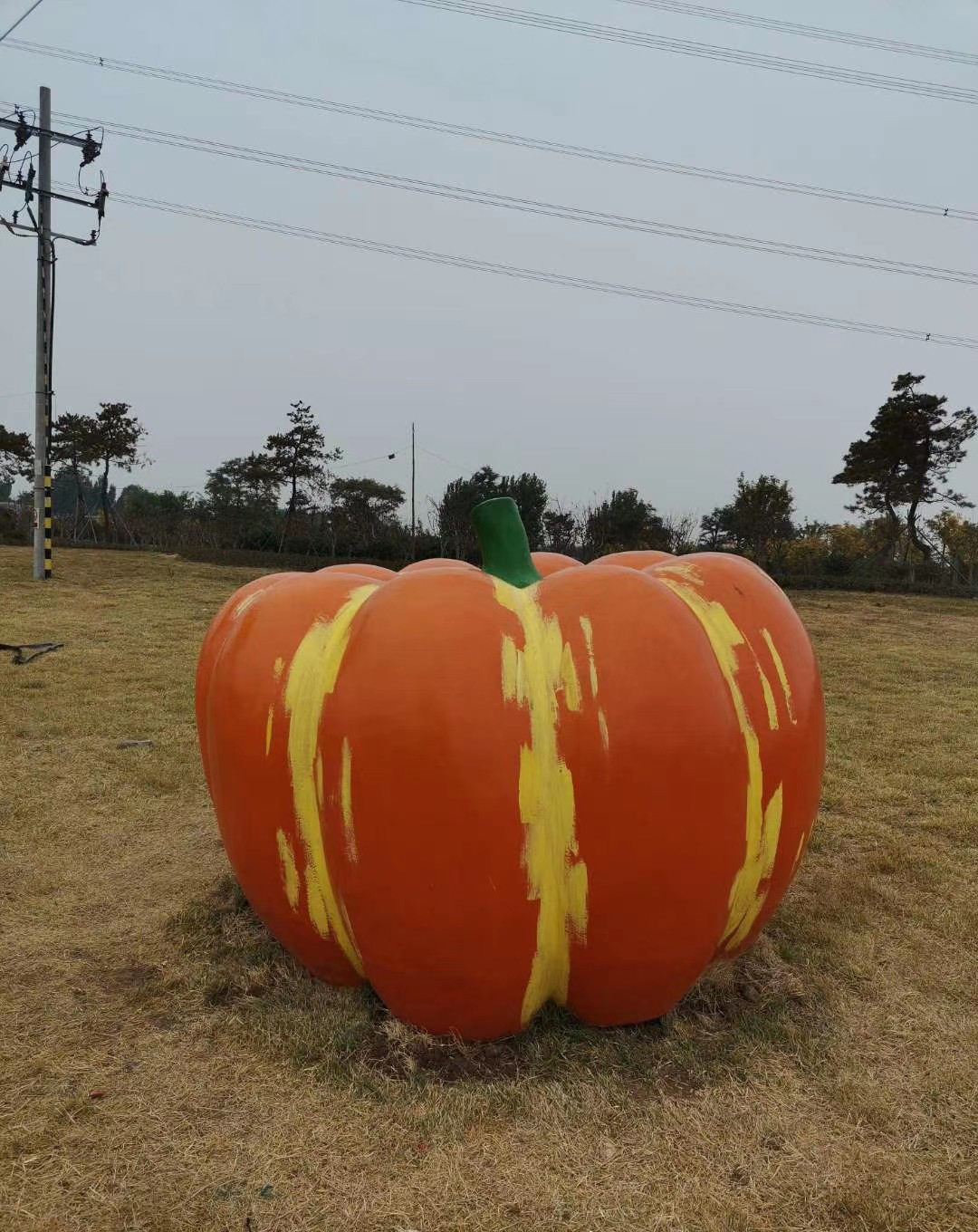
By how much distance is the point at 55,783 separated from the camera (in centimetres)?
525

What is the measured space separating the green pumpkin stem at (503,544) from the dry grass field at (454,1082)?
1443mm

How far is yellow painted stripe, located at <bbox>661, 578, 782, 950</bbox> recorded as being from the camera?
2.50 metres

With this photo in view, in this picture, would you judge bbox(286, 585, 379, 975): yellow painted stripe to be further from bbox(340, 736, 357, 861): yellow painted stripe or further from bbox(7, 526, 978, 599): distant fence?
bbox(7, 526, 978, 599): distant fence

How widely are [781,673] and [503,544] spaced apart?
3.22 feet

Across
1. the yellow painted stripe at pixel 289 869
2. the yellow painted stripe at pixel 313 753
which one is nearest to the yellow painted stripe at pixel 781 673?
the yellow painted stripe at pixel 313 753

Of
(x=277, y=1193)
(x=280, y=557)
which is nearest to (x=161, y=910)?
(x=277, y=1193)

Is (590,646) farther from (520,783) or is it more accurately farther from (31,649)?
(31,649)

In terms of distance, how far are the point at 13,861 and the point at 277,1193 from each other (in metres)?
2.70

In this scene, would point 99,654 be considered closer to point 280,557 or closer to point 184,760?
point 184,760

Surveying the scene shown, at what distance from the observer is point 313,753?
2.54 meters

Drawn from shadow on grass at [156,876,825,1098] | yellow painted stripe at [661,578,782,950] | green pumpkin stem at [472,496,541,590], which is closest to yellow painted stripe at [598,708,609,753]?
yellow painted stripe at [661,578,782,950]

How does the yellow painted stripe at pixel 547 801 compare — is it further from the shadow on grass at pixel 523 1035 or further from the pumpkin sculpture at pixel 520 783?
the shadow on grass at pixel 523 1035

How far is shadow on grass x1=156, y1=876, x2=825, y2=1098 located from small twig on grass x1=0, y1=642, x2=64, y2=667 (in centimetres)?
687

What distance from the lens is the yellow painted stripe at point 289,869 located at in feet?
8.51
